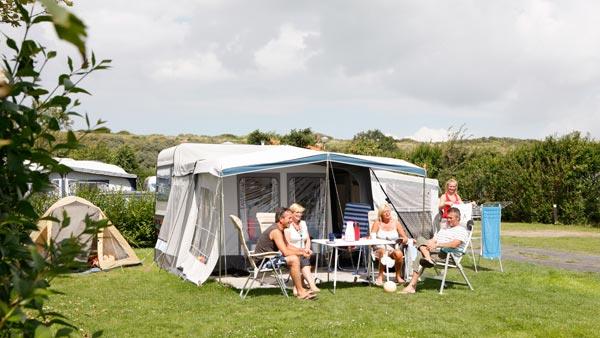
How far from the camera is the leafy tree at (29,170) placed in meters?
1.19

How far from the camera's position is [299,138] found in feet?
102

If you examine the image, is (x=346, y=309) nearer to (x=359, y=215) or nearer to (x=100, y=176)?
(x=359, y=215)

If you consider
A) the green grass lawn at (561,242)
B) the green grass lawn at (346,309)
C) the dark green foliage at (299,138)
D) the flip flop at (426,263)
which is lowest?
the green grass lawn at (346,309)

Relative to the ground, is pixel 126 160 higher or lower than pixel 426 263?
higher

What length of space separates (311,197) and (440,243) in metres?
2.86

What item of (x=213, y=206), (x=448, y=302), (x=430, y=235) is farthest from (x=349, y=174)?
(x=448, y=302)

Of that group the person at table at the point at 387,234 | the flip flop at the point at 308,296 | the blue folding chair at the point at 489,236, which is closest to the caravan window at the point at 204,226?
the flip flop at the point at 308,296

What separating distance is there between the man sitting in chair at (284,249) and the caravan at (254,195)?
0.69 m

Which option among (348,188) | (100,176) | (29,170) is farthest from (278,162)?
(100,176)

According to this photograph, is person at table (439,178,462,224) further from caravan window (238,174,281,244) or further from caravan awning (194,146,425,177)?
caravan window (238,174,281,244)

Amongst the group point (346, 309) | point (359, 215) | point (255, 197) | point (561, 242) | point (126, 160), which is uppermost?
point (126, 160)

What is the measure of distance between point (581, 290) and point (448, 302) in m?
1.86

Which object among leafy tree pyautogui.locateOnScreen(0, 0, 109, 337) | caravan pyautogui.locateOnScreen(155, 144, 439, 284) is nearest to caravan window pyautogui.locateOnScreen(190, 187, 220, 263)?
caravan pyautogui.locateOnScreen(155, 144, 439, 284)

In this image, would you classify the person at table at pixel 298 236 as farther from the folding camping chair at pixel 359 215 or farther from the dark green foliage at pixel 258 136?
the dark green foliage at pixel 258 136
